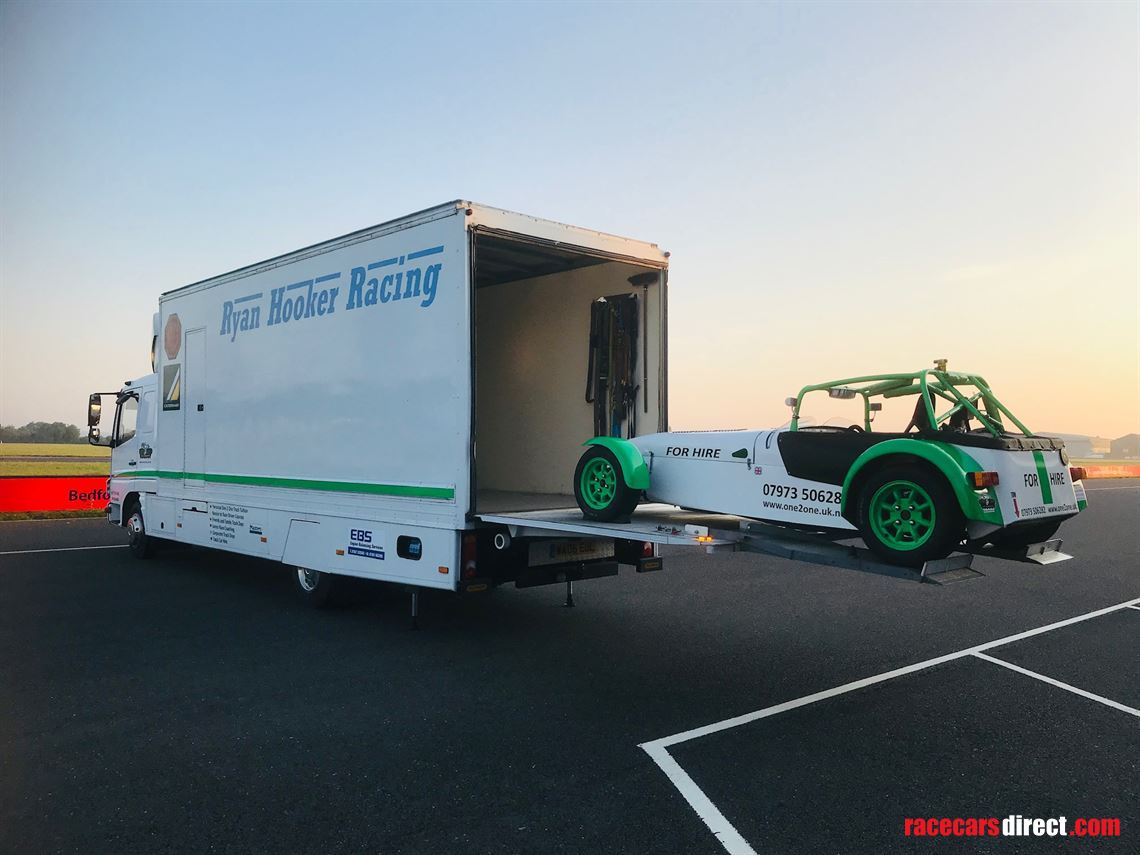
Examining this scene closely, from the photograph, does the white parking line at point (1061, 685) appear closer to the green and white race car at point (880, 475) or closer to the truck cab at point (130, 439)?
the green and white race car at point (880, 475)

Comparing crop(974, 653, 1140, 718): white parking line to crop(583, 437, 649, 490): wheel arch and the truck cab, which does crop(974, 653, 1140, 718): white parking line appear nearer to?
crop(583, 437, 649, 490): wheel arch

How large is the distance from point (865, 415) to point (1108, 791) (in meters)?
2.46

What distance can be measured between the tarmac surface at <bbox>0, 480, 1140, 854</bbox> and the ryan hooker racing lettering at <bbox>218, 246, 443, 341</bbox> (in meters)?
2.85

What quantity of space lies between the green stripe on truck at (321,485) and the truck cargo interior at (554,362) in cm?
56

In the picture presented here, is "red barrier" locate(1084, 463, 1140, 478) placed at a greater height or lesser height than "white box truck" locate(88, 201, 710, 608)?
lesser

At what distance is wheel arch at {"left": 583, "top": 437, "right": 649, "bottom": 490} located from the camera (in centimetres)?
564

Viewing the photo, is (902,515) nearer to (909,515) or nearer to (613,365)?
(909,515)

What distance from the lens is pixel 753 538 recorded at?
197 inches

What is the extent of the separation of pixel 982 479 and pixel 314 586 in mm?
5849

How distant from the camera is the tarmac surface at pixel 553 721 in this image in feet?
11.6

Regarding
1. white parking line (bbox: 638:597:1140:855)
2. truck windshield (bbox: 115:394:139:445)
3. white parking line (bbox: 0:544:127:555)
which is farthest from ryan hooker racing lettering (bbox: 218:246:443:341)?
white parking line (bbox: 0:544:127:555)

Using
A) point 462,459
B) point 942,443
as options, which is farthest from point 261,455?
point 942,443

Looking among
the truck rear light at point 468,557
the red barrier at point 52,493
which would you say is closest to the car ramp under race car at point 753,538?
the truck rear light at point 468,557

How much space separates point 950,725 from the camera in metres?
4.90
